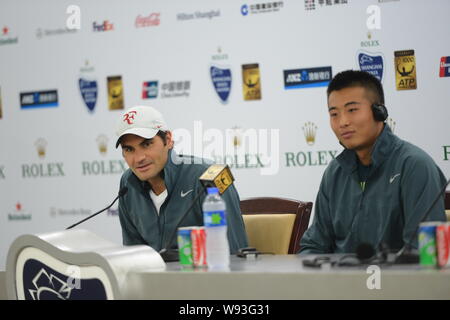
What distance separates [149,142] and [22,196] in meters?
2.45

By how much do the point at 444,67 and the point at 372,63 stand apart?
15.7 inches

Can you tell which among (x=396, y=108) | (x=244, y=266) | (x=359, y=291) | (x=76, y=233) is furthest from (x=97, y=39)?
(x=359, y=291)

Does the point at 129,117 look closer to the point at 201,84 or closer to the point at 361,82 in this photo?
the point at 361,82

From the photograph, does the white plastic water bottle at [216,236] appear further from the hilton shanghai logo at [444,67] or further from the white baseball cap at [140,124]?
the hilton shanghai logo at [444,67]

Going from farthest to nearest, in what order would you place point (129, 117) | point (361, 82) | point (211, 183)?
point (129, 117)
point (361, 82)
point (211, 183)

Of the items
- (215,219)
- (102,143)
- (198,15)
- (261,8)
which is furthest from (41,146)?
(215,219)

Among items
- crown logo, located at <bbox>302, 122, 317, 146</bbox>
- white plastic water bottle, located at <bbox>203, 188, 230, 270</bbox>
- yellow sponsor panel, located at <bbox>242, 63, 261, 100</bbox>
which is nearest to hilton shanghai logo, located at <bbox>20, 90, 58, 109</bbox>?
yellow sponsor panel, located at <bbox>242, 63, 261, 100</bbox>

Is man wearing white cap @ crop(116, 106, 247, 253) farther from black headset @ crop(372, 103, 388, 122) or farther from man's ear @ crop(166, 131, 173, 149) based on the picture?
black headset @ crop(372, 103, 388, 122)

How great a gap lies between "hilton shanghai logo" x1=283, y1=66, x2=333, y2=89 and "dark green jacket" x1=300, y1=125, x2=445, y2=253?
1501 mm

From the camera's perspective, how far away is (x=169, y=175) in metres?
2.88

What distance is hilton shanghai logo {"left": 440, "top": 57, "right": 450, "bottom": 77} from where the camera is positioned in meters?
3.79

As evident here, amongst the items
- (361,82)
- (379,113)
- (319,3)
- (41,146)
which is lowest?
(41,146)

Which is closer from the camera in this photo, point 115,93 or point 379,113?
point 379,113
